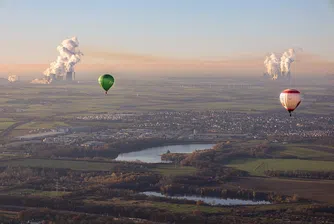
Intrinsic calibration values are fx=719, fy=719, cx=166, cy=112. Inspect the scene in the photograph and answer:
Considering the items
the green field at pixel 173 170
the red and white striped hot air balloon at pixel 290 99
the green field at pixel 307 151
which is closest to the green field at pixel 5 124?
the green field at pixel 173 170

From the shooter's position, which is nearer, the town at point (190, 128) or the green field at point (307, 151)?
the green field at point (307, 151)

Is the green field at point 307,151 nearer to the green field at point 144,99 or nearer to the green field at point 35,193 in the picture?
the green field at point 35,193

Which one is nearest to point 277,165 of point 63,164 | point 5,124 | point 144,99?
point 63,164

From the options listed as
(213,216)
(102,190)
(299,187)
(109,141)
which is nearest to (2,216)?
(102,190)

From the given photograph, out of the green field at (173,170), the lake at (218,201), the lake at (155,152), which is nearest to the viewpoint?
the lake at (218,201)

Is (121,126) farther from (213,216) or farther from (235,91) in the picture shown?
(235,91)

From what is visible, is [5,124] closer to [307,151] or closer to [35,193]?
[307,151]
